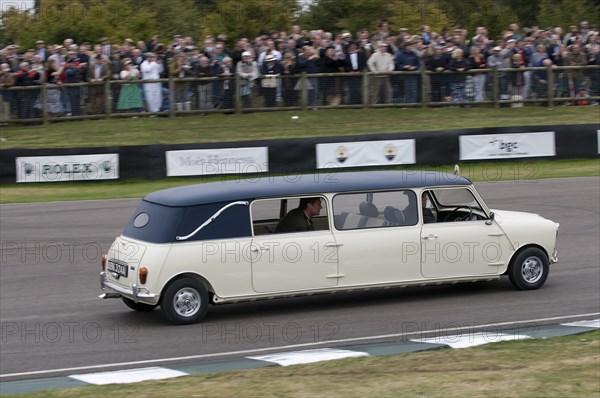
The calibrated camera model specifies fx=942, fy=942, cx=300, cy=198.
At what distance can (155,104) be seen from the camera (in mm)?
26953

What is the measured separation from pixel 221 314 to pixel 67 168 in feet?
41.3

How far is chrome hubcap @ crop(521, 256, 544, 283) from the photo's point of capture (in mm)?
11586

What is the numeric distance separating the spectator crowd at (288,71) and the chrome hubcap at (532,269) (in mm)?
15654

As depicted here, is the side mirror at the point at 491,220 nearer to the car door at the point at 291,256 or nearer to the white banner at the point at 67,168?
the car door at the point at 291,256

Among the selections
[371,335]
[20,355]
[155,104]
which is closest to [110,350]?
[20,355]

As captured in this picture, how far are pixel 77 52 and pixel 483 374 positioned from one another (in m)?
21.3

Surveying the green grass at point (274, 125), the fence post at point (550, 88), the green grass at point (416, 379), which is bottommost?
the green grass at point (416, 379)

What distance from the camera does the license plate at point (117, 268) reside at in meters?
10.4

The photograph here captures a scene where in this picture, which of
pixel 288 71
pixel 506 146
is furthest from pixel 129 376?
pixel 288 71

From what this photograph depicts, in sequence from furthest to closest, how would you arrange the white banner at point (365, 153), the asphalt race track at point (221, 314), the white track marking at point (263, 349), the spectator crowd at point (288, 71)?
1. the spectator crowd at point (288, 71)
2. the white banner at point (365, 153)
3. the asphalt race track at point (221, 314)
4. the white track marking at point (263, 349)

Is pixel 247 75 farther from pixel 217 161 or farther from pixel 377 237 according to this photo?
pixel 377 237

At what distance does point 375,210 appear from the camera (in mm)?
11008

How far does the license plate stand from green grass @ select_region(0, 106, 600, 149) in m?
15.1

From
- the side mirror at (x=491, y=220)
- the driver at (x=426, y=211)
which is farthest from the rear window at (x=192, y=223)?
the side mirror at (x=491, y=220)
